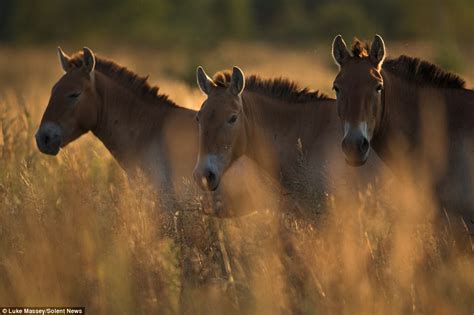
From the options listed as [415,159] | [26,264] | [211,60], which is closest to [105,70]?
[26,264]

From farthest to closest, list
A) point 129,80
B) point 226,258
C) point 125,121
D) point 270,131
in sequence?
point 129,80
point 125,121
point 270,131
point 226,258

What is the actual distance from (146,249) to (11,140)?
4487 mm

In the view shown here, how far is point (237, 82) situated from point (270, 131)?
→ 688 millimetres

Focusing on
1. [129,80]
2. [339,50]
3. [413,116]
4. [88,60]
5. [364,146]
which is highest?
[88,60]

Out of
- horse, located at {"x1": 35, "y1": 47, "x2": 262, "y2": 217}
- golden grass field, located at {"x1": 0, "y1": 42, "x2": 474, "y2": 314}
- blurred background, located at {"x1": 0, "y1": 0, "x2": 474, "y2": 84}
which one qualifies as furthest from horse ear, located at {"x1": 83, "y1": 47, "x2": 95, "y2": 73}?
blurred background, located at {"x1": 0, "y1": 0, "x2": 474, "y2": 84}

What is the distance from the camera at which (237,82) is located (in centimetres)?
691

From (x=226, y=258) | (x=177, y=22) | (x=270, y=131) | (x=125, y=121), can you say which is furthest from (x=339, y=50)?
(x=177, y=22)

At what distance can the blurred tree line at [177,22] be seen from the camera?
1624 inches

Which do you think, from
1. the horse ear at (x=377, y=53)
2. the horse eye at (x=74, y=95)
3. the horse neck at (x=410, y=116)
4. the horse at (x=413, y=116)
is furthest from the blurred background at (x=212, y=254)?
the horse ear at (x=377, y=53)

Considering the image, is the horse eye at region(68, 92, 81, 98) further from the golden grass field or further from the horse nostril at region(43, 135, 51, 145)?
the golden grass field

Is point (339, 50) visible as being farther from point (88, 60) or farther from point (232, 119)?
point (88, 60)

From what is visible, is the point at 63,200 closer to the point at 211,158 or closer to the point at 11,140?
the point at 211,158

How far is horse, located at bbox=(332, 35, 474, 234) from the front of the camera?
6.07m

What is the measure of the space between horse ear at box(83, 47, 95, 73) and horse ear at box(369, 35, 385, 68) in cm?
321
